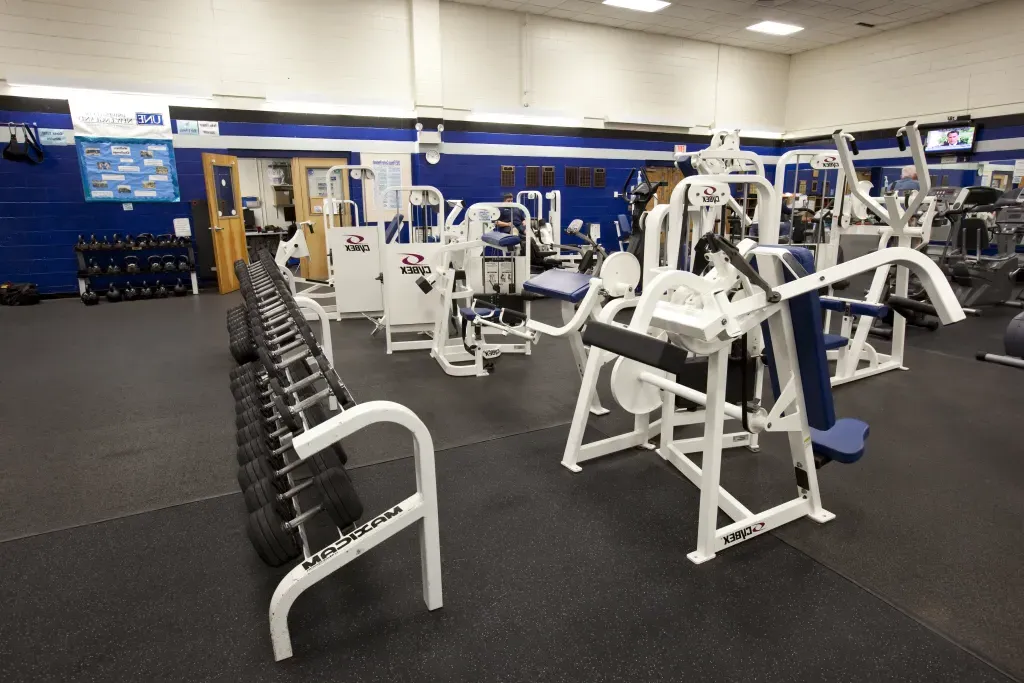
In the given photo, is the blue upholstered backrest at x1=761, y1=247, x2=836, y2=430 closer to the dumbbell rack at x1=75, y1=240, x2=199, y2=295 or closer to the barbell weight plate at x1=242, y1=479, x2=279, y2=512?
the barbell weight plate at x1=242, y1=479, x2=279, y2=512

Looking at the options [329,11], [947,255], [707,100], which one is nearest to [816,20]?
[707,100]

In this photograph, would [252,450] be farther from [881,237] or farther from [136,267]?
[136,267]

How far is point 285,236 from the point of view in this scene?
366 inches

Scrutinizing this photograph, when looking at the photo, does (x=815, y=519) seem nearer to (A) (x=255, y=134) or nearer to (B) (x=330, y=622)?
(B) (x=330, y=622)

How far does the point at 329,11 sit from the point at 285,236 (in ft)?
11.3

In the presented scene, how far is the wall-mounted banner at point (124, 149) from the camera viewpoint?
7.44 metres

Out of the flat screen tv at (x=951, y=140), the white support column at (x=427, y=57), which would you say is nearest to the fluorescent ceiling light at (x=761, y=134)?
the flat screen tv at (x=951, y=140)

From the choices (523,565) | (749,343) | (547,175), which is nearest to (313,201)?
(547,175)

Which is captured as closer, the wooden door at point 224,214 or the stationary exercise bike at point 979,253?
the stationary exercise bike at point 979,253

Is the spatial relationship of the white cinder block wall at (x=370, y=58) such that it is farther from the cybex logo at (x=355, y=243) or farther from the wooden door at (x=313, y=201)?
the cybex logo at (x=355, y=243)

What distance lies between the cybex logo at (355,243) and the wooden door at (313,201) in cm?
284

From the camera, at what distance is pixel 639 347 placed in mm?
1955

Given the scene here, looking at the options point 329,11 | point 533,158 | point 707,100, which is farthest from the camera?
point 707,100

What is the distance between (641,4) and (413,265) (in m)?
6.44
